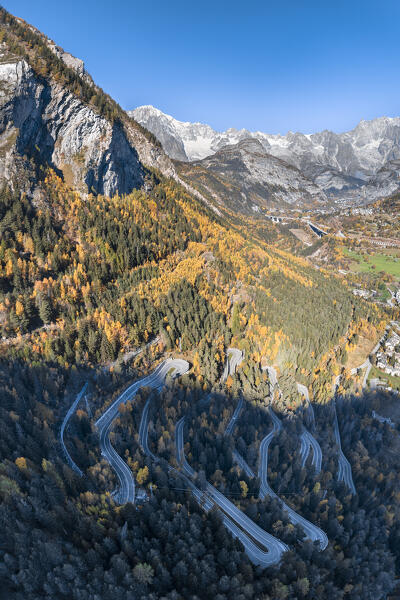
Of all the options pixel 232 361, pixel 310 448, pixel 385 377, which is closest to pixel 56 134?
pixel 232 361

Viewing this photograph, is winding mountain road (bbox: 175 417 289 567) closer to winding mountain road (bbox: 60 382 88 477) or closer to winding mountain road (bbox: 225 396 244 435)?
winding mountain road (bbox: 225 396 244 435)

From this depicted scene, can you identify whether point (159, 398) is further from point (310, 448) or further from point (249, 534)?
point (310, 448)

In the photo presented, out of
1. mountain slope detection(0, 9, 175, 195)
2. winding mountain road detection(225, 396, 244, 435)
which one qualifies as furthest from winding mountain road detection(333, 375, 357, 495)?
mountain slope detection(0, 9, 175, 195)

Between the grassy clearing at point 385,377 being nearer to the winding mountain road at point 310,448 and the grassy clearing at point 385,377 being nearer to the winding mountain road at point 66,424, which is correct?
the winding mountain road at point 310,448

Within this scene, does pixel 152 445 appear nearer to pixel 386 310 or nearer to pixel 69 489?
pixel 69 489

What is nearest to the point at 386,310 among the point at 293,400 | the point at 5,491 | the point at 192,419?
the point at 293,400

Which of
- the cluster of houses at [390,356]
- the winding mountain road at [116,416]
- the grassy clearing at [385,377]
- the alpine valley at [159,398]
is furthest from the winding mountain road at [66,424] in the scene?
the cluster of houses at [390,356]

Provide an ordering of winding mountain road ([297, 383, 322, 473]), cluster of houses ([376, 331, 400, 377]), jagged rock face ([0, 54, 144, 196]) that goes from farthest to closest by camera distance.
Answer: jagged rock face ([0, 54, 144, 196]) → cluster of houses ([376, 331, 400, 377]) → winding mountain road ([297, 383, 322, 473])
